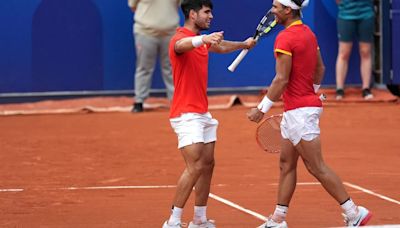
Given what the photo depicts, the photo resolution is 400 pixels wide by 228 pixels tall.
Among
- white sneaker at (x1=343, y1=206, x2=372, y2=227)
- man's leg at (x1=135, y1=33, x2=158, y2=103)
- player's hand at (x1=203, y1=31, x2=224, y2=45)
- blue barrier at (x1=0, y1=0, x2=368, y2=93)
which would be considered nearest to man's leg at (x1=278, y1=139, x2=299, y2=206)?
white sneaker at (x1=343, y1=206, x2=372, y2=227)

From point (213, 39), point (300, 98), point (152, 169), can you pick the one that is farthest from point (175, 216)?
point (152, 169)

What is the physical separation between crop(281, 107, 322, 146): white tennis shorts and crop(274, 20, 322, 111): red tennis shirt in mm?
41

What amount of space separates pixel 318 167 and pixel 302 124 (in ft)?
1.21

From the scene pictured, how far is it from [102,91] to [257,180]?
6.50 meters

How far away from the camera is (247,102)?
54.3ft

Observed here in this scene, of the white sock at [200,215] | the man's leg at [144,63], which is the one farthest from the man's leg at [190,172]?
the man's leg at [144,63]

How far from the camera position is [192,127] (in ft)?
26.9

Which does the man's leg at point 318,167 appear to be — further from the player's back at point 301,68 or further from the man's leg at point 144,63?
the man's leg at point 144,63

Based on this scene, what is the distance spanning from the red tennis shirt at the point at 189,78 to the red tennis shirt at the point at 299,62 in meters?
0.66

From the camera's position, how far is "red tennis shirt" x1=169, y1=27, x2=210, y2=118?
8.19 m

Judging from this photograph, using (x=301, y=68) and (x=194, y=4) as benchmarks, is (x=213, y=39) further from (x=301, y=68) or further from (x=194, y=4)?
(x=301, y=68)

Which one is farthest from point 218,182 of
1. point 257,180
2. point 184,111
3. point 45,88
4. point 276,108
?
point 45,88

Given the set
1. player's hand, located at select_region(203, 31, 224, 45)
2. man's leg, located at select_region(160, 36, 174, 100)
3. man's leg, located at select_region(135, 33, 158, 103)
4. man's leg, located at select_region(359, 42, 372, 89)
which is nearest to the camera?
player's hand, located at select_region(203, 31, 224, 45)

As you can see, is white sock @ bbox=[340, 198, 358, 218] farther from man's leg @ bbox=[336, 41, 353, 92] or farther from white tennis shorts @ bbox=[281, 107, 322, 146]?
man's leg @ bbox=[336, 41, 353, 92]
